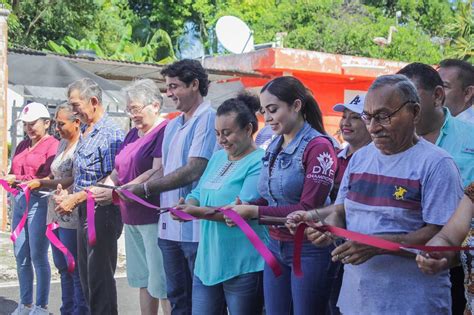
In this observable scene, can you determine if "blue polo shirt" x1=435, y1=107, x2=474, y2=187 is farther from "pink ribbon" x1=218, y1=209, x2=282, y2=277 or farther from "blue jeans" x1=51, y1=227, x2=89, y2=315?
"blue jeans" x1=51, y1=227, x2=89, y2=315

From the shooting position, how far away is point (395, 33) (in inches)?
1141

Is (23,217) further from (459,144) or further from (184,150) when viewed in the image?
(459,144)

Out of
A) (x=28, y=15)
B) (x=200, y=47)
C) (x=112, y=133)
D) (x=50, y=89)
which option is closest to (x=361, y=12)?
(x=200, y=47)

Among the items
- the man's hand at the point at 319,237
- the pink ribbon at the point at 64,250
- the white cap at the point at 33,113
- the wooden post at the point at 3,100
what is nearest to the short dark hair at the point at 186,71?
the pink ribbon at the point at 64,250

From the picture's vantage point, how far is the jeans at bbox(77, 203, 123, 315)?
218 inches

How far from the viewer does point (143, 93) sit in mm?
5398

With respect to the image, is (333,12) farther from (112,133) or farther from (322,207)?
(322,207)

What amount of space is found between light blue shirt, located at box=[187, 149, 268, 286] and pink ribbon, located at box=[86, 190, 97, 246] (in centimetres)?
126

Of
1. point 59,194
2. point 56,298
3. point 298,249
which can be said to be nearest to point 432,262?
point 298,249

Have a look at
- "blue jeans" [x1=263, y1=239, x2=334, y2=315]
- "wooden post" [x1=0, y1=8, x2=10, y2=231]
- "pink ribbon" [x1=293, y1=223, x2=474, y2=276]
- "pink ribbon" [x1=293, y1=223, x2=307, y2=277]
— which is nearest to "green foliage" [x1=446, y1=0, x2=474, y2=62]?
"wooden post" [x1=0, y1=8, x2=10, y2=231]

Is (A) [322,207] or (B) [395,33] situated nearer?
(A) [322,207]

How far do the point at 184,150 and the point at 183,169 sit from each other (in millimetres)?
220

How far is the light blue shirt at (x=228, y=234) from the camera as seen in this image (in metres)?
4.20

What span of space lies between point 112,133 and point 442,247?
3604 mm
